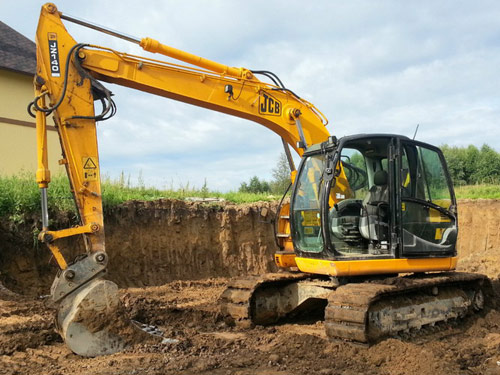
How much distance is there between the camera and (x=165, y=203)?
1044 centimetres

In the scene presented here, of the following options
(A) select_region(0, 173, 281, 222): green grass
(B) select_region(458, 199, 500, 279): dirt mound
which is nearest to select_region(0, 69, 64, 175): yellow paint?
(A) select_region(0, 173, 281, 222): green grass

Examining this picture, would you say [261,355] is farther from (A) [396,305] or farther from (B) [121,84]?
(B) [121,84]

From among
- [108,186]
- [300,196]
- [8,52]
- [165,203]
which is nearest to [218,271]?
[165,203]

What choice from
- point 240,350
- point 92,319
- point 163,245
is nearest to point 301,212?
point 240,350

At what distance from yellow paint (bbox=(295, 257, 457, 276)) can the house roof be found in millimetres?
11236

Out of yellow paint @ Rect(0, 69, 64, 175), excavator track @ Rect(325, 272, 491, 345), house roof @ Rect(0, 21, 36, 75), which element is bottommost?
excavator track @ Rect(325, 272, 491, 345)

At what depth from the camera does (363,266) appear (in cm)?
567

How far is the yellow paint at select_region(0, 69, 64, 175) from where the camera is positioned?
13.4m

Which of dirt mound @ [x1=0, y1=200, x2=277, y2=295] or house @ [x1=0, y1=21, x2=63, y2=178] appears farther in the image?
house @ [x1=0, y1=21, x2=63, y2=178]

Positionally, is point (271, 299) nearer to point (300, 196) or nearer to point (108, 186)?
point (300, 196)

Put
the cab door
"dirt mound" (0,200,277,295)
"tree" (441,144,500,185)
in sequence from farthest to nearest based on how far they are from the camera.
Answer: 1. "tree" (441,144,500,185)
2. "dirt mound" (0,200,277,295)
3. the cab door

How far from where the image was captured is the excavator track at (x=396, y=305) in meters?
5.07

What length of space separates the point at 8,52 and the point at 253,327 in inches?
485

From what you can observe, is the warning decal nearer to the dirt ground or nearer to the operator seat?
the dirt ground
